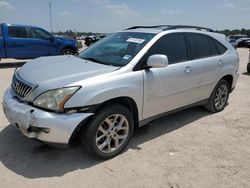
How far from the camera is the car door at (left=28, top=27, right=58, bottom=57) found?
12.2 metres

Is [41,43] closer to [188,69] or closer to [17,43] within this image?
[17,43]

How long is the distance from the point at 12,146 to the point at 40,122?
1115 mm

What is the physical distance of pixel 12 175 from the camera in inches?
121

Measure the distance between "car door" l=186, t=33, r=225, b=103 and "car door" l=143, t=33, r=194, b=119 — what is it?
0.19 m

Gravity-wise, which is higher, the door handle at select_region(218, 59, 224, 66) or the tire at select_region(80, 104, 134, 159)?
the door handle at select_region(218, 59, 224, 66)

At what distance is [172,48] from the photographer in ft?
13.8

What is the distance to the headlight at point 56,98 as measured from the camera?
2.98m

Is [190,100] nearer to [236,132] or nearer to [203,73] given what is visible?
[203,73]

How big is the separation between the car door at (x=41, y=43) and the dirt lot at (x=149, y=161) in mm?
8186

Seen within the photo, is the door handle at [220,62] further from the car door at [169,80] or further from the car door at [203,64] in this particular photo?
the car door at [169,80]

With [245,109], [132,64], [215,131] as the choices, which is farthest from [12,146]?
[245,109]

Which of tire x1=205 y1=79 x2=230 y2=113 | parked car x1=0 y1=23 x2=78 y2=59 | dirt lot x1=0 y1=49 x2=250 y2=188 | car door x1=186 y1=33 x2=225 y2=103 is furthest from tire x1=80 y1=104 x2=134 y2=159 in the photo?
parked car x1=0 y1=23 x2=78 y2=59

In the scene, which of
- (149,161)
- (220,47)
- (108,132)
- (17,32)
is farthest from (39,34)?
(149,161)

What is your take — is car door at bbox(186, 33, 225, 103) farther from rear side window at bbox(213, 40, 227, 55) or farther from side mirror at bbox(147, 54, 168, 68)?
side mirror at bbox(147, 54, 168, 68)
